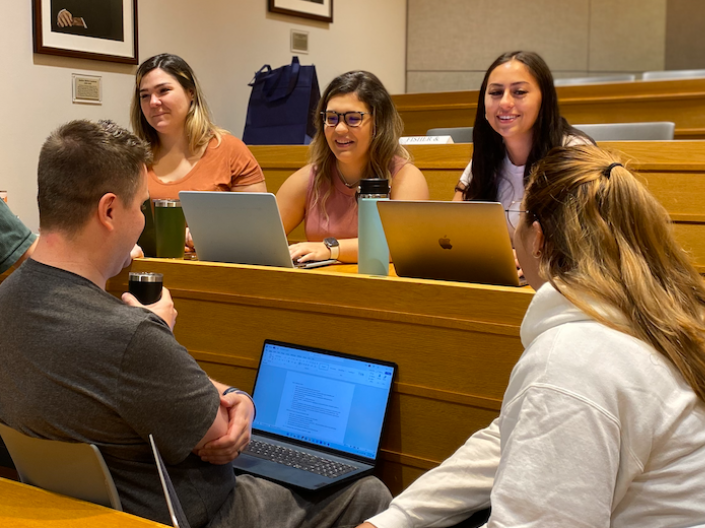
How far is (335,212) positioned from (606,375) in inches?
69.0

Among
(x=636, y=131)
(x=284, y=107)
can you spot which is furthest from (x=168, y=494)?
(x=284, y=107)

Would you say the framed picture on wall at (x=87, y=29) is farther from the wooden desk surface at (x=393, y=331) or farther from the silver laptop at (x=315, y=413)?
the silver laptop at (x=315, y=413)

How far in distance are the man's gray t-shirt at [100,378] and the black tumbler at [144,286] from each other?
34 cm

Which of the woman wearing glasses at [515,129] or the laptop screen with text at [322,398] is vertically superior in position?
the woman wearing glasses at [515,129]

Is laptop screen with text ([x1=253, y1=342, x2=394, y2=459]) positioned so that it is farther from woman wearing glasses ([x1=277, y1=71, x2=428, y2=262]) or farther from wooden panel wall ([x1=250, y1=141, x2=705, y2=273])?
wooden panel wall ([x1=250, y1=141, x2=705, y2=273])

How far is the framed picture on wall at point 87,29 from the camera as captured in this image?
139 inches

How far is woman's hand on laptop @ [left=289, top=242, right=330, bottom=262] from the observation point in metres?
2.04

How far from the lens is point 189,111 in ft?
9.36

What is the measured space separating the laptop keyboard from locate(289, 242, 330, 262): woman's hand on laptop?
0.49 m

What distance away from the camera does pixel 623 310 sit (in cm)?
99


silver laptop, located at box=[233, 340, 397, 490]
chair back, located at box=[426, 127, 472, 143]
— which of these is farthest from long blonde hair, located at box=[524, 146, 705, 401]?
chair back, located at box=[426, 127, 472, 143]

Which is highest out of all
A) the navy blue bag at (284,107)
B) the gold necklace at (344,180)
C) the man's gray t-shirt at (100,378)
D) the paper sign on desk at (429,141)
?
the navy blue bag at (284,107)

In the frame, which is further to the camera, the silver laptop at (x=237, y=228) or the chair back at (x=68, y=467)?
the silver laptop at (x=237, y=228)

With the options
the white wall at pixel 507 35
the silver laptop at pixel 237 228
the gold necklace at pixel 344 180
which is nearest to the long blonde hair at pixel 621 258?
the silver laptop at pixel 237 228
